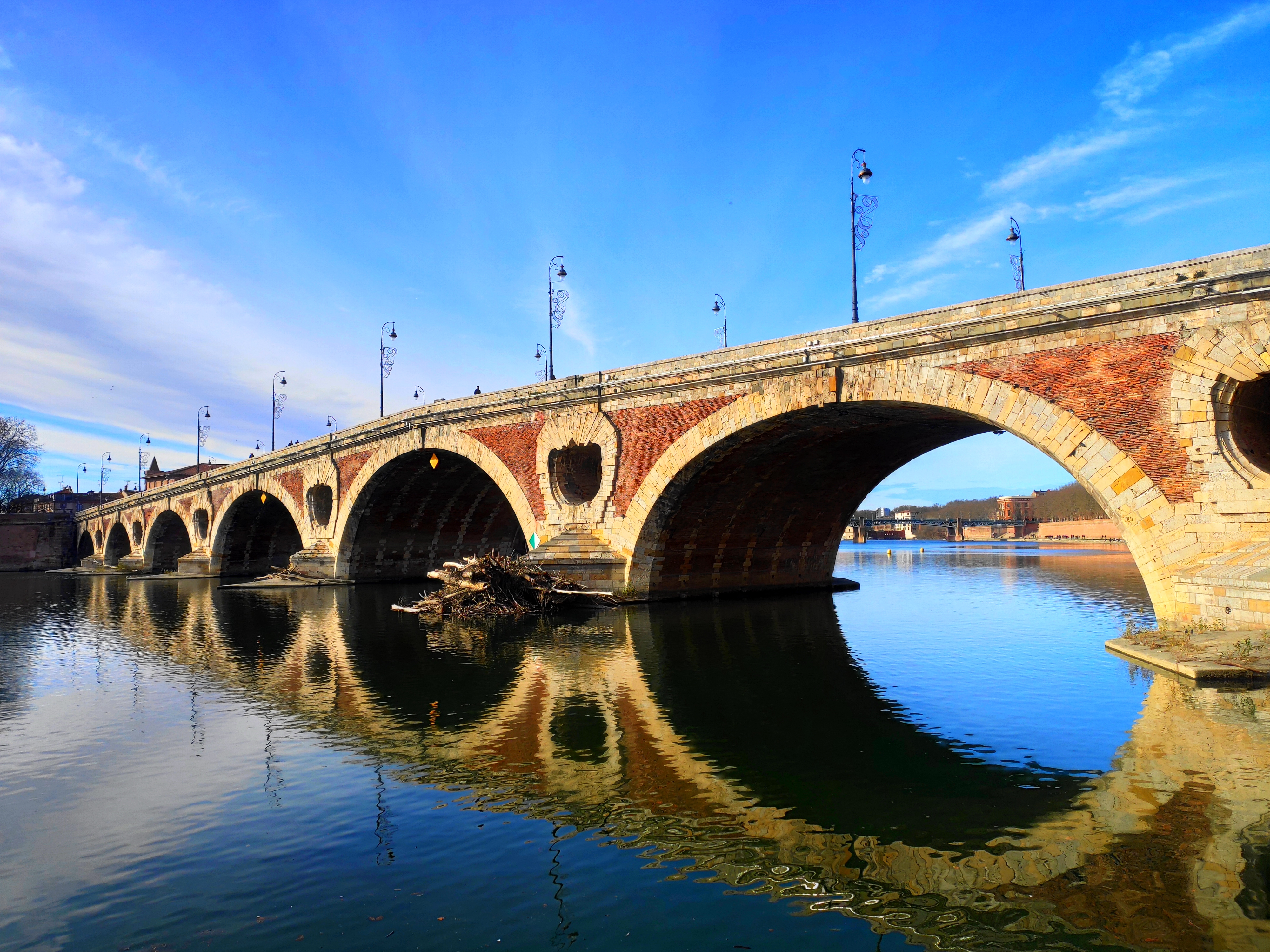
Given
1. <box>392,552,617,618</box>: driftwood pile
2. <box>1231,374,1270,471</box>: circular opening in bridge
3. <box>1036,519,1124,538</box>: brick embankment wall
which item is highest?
<box>1231,374,1270,471</box>: circular opening in bridge

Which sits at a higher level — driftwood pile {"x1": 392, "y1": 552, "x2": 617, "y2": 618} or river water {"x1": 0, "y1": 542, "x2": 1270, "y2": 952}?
driftwood pile {"x1": 392, "y1": 552, "x2": 617, "y2": 618}

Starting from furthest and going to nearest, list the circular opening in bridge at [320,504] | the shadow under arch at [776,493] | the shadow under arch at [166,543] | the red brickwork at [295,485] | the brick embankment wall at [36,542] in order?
the brick embankment wall at [36,542]
the shadow under arch at [166,543]
the red brickwork at [295,485]
the circular opening in bridge at [320,504]
the shadow under arch at [776,493]

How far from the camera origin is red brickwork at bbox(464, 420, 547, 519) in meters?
25.9

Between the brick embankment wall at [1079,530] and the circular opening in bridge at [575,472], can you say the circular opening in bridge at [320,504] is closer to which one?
the circular opening in bridge at [575,472]

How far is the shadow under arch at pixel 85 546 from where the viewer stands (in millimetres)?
76688

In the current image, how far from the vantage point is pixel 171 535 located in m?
59.3

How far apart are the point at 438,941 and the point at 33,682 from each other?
471 inches

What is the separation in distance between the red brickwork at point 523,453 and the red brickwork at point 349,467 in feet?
28.9

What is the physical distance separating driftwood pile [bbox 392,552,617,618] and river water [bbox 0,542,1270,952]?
6.36 metres

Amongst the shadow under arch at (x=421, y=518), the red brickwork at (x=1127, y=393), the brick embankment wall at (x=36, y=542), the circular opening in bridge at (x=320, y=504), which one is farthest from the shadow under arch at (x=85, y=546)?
the red brickwork at (x=1127, y=393)

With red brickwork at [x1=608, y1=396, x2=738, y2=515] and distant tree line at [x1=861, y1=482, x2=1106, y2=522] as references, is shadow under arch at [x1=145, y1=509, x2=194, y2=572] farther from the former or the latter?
distant tree line at [x1=861, y1=482, x2=1106, y2=522]

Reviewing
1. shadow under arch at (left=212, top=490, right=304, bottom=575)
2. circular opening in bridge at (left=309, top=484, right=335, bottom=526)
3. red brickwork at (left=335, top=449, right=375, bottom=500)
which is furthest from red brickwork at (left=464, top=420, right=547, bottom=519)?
shadow under arch at (left=212, top=490, right=304, bottom=575)

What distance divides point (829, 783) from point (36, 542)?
89559 millimetres

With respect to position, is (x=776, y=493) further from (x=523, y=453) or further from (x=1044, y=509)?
(x=1044, y=509)
